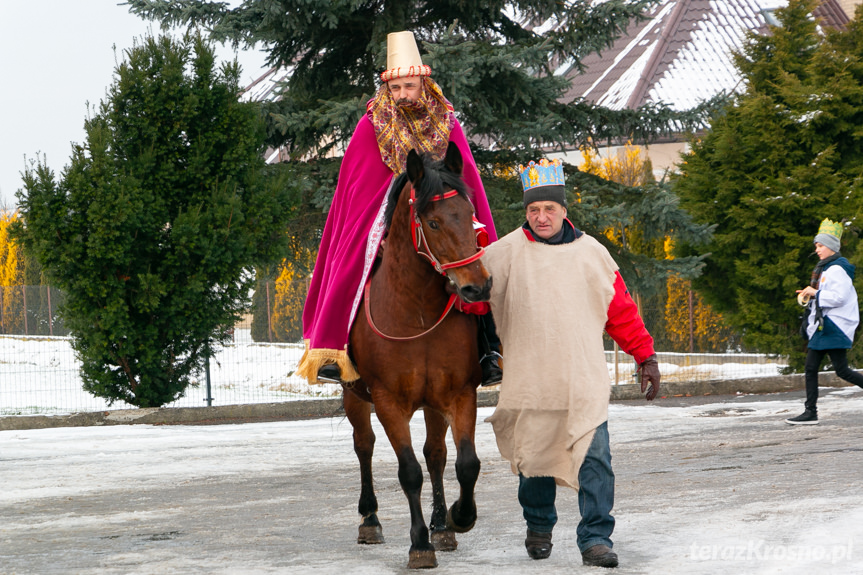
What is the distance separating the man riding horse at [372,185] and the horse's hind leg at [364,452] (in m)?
0.37

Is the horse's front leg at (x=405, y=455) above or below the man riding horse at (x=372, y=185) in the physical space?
below

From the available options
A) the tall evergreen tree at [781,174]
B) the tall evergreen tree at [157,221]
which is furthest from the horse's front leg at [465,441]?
the tall evergreen tree at [781,174]

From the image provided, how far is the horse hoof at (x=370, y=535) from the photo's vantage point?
20.2ft

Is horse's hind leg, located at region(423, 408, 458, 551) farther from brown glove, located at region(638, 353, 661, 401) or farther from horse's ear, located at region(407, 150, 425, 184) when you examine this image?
horse's ear, located at region(407, 150, 425, 184)

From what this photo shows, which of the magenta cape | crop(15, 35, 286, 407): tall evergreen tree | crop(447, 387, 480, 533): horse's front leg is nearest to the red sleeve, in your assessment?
crop(447, 387, 480, 533): horse's front leg

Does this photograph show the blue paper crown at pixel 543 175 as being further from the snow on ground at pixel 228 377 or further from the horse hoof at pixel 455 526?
the snow on ground at pixel 228 377

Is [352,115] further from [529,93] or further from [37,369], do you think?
[37,369]

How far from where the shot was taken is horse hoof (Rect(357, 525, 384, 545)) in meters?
6.16

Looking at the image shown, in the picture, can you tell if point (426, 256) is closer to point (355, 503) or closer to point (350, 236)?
point (350, 236)

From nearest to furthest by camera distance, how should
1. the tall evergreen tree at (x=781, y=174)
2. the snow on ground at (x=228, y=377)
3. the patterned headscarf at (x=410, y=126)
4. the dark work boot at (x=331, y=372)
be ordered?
the dark work boot at (x=331, y=372) < the patterned headscarf at (x=410, y=126) < the snow on ground at (x=228, y=377) < the tall evergreen tree at (x=781, y=174)

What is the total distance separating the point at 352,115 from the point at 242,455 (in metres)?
5.22

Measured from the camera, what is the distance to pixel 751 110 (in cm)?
1636

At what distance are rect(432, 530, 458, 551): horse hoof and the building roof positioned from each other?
89.8 feet

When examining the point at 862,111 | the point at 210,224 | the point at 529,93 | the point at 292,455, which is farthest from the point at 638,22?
the point at 292,455
